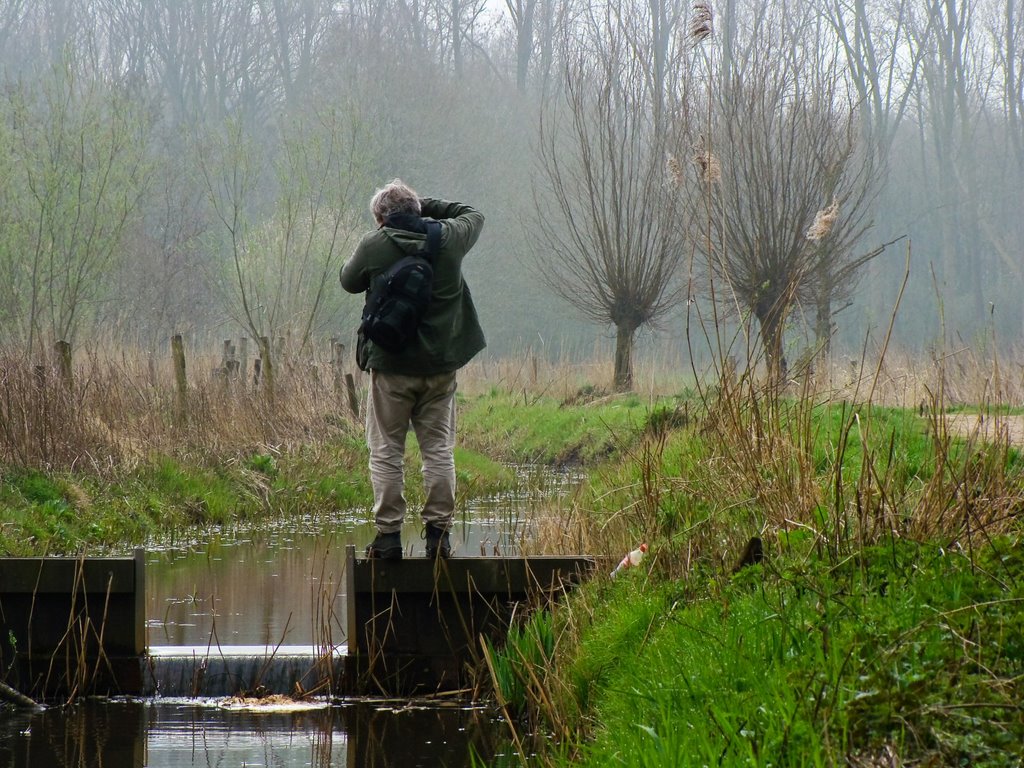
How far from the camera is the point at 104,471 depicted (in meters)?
11.0

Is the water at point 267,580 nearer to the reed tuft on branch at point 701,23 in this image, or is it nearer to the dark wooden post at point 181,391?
the dark wooden post at point 181,391

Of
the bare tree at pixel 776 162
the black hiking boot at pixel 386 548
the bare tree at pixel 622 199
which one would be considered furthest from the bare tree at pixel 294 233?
the black hiking boot at pixel 386 548

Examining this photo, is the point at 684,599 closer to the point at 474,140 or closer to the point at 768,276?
the point at 768,276

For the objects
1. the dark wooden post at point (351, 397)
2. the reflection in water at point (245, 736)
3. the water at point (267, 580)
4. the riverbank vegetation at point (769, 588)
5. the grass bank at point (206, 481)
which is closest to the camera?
the riverbank vegetation at point (769, 588)

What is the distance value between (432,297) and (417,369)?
37 cm

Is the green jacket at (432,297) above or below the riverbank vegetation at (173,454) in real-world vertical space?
above

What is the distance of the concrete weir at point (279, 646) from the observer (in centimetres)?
632

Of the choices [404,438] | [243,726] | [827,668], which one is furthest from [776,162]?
[827,668]

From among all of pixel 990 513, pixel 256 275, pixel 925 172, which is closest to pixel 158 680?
pixel 990 513

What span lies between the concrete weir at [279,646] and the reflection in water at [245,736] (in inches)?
6.7

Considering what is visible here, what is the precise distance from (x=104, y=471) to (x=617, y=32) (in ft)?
46.7

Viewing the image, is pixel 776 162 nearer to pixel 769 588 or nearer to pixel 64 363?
pixel 64 363

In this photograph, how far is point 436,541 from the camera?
6.42 metres

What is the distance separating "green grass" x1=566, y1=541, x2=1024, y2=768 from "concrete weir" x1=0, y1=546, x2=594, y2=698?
65.9 inches
